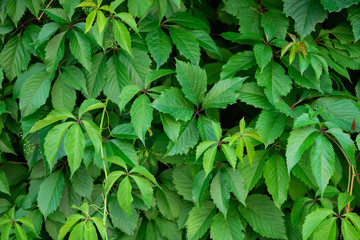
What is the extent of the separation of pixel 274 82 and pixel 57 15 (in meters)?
0.93

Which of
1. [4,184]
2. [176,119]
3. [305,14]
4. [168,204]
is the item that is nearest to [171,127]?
[176,119]

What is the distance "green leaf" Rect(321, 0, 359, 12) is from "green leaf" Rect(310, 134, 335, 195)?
595 millimetres

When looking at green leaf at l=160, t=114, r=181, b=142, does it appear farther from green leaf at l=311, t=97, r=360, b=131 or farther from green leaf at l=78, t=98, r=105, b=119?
green leaf at l=311, t=97, r=360, b=131

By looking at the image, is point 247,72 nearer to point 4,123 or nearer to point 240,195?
point 240,195

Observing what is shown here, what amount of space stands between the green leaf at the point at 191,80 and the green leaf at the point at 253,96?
179 mm

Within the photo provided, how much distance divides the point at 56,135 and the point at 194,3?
1.07 meters

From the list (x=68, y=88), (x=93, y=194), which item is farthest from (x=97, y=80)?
(x=93, y=194)

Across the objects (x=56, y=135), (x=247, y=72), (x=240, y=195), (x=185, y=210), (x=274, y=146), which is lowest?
(x=185, y=210)

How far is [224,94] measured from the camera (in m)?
1.31

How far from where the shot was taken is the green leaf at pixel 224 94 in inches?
51.0

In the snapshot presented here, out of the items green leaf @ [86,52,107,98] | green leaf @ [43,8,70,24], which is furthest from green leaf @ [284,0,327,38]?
green leaf @ [43,8,70,24]

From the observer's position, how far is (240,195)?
1.31m

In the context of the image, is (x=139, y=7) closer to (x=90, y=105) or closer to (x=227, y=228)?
(x=90, y=105)

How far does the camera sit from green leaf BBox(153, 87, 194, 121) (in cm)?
127
